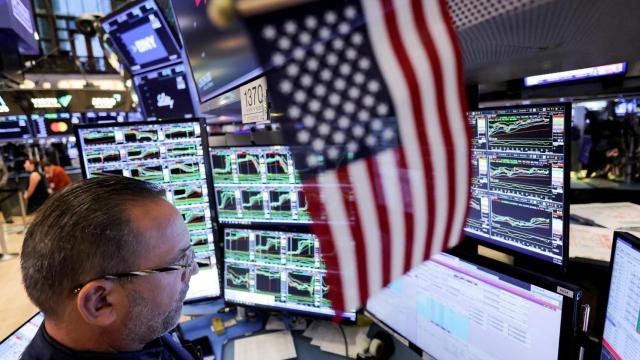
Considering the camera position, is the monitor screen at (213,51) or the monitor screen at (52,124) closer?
the monitor screen at (213,51)

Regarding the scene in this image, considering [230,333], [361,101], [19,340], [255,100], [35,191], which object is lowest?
[230,333]

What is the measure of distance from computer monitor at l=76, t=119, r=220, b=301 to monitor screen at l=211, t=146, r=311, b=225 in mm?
95

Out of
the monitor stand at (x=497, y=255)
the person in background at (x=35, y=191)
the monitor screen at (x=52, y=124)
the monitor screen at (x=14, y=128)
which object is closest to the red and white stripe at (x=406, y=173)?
the monitor stand at (x=497, y=255)

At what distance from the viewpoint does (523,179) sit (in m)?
0.94

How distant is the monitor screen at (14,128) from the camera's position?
479cm

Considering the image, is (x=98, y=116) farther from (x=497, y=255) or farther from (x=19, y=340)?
(x=497, y=255)

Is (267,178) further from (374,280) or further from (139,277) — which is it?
(374,280)

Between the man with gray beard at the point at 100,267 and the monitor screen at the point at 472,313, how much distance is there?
77 cm

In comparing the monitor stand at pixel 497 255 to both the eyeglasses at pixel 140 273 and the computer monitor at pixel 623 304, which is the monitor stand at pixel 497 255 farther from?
the eyeglasses at pixel 140 273

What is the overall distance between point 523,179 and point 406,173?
0.50 m

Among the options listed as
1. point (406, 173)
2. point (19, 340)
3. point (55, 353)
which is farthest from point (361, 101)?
point (19, 340)

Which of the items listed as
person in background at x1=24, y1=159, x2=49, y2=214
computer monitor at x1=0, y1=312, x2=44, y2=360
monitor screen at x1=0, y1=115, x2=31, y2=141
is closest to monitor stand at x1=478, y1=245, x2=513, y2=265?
computer monitor at x1=0, y1=312, x2=44, y2=360

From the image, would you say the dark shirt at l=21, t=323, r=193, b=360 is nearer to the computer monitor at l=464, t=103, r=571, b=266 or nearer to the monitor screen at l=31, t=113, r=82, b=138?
the computer monitor at l=464, t=103, r=571, b=266

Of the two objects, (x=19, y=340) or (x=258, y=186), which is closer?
(x=19, y=340)
